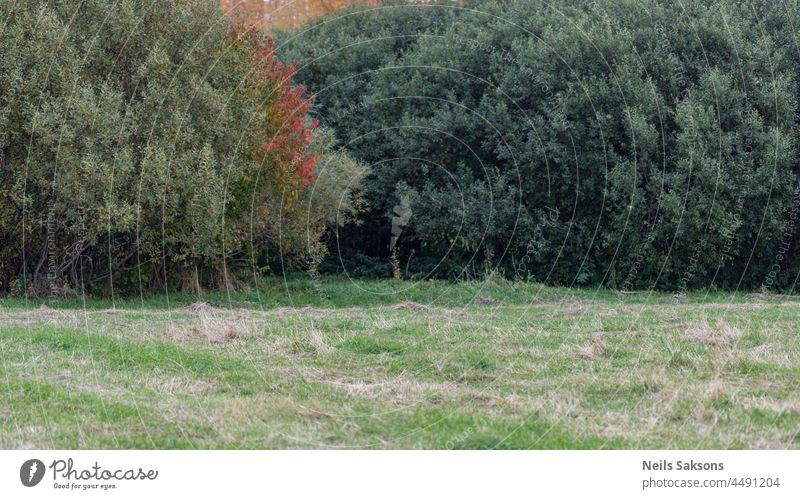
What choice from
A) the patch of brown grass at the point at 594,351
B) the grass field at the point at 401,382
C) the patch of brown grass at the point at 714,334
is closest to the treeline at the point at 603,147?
the grass field at the point at 401,382

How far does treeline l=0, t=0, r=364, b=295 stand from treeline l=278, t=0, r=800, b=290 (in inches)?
234

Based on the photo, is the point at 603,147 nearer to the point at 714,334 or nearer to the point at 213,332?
the point at 714,334

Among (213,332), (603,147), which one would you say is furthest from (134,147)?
(603,147)

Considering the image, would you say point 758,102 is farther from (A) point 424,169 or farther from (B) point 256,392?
(B) point 256,392

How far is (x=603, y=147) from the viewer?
29828 mm

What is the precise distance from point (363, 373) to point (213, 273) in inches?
680

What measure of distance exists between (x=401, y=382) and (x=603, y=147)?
21182 mm

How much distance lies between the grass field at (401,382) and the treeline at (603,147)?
11.3 meters

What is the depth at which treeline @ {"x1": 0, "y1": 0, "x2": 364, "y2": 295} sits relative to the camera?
72.3 feet

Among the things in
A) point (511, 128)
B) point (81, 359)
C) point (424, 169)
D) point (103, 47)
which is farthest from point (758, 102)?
point (81, 359)

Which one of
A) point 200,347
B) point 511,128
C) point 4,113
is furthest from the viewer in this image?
point 511,128

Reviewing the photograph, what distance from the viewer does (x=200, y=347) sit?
12867 millimetres

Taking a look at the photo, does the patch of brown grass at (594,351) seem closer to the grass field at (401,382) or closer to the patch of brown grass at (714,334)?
the grass field at (401,382)

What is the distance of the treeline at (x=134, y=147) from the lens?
2205cm
